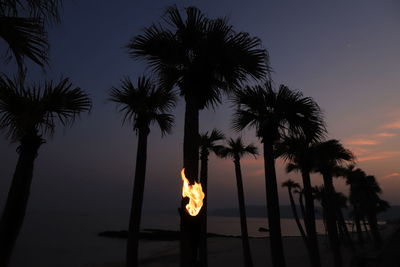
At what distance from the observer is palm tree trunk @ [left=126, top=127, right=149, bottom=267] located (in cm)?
984

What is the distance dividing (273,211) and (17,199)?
7.76 m

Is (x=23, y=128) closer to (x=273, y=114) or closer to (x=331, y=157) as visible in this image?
(x=273, y=114)

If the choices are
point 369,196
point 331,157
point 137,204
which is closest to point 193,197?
point 137,204

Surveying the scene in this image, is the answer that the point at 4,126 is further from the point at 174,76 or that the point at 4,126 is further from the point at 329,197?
the point at 329,197

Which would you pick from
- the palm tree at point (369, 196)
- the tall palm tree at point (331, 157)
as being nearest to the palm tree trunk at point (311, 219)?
the tall palm tree at point (331, 157)

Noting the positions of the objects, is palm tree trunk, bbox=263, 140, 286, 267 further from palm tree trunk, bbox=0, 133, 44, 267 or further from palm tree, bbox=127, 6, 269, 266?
palm tree trunk, bbox=0, 133, 44, 267

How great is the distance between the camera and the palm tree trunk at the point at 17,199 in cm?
585

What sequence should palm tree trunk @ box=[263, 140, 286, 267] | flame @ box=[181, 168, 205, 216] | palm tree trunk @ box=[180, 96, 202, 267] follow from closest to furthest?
flame @ box=[181, 168, 205, 216], palm tree trunk @ box=[180, 96, 202, 267], palm tree trunk @ box=[263, 140, 286, 267]

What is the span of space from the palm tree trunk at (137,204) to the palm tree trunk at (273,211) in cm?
515

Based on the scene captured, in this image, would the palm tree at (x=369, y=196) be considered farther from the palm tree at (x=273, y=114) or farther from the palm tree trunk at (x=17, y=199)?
the palm tree trunk at (x=17, y=199)

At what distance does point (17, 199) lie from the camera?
6.10m

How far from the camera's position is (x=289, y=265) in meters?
26.9

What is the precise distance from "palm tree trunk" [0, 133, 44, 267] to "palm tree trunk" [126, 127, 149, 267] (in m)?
4.52

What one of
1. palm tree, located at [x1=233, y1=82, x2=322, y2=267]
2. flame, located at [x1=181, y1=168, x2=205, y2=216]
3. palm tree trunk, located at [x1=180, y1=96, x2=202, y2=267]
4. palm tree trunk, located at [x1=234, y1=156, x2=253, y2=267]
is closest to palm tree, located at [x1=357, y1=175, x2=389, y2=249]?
palm tree trunk, located at [x1=234, y1=156, x2=253, y2=267]
